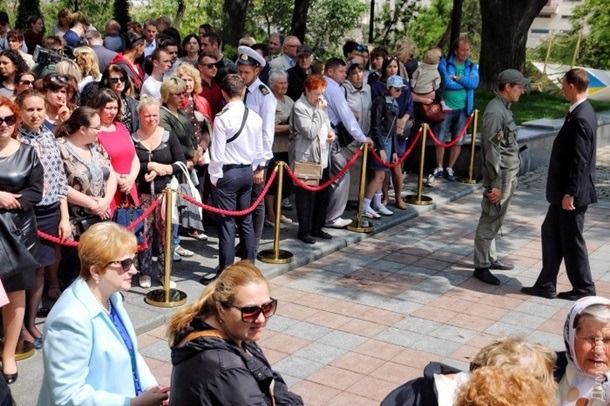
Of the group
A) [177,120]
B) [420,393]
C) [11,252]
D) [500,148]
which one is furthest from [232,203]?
[420,393]

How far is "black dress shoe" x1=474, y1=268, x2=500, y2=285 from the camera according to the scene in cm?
859

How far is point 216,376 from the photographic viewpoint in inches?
129

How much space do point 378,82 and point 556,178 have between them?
3357 millimetres

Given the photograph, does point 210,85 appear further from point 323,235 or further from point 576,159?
point 576,159

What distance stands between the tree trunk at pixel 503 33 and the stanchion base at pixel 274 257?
40.1 feet

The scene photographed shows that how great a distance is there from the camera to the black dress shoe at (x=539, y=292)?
324 inches

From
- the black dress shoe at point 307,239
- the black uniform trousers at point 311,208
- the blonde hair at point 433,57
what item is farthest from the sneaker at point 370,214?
the blonde hair at point 433,57

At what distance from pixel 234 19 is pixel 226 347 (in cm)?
2068

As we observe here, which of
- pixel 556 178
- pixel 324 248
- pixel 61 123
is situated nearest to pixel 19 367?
pixel 61 123

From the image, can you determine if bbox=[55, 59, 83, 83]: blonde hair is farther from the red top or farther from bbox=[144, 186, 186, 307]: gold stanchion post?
bbox=[144, 186, 186, 307]: gold stanchion post

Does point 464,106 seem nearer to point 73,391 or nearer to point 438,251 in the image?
point 438,251

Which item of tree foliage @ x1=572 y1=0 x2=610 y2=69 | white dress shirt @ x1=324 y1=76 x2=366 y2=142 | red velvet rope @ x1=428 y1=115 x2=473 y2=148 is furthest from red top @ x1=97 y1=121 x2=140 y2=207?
tree foliage @ x1=572 y1=0 x2=610 y2=69

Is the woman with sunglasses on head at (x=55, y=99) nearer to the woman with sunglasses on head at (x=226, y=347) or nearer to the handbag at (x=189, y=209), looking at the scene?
the handbag at (x=189, y=209)

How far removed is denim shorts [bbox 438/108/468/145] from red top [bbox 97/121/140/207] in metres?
6.32
